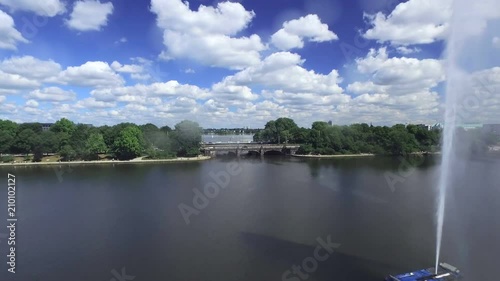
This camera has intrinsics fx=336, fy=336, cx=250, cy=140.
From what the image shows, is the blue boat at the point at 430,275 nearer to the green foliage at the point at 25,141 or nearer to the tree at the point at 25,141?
the green foliage at the point at 25,141

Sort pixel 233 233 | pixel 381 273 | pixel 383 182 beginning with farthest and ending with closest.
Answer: pixel 383 182 < pixel 233 233 < pixel 381 273

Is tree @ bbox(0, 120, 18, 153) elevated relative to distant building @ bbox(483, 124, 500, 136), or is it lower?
lower

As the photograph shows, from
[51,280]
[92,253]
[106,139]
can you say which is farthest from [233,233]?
[106,139]

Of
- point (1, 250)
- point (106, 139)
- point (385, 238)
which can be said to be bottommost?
point (1, 250)

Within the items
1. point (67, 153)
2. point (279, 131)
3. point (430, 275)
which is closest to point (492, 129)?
point (279, 131)

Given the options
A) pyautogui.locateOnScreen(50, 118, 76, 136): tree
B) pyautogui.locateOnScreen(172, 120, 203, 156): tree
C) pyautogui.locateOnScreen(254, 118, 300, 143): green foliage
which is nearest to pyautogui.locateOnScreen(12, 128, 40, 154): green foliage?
pyautogui.locateOnScreen(50, 118, 76, 136): tree

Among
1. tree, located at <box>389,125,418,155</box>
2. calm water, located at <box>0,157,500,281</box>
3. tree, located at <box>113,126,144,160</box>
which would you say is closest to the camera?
calm water, located at <box>0,157,500,281</box>

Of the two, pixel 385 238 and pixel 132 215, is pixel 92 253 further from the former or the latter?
pixel 385 238

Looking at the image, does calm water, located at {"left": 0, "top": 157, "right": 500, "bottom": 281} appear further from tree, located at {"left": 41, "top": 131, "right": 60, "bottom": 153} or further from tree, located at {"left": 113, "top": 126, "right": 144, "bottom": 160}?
tree, located at {"left": 41, "top": 131, "right": 60, "bottom": 153}

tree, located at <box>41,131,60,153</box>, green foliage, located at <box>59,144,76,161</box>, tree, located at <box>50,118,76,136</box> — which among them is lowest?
green foliage, located at <box>59,144,76,161</box>

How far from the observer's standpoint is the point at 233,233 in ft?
73.5

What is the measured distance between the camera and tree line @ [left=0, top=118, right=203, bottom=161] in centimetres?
6506

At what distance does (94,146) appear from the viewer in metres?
65.2

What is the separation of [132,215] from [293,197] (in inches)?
584
